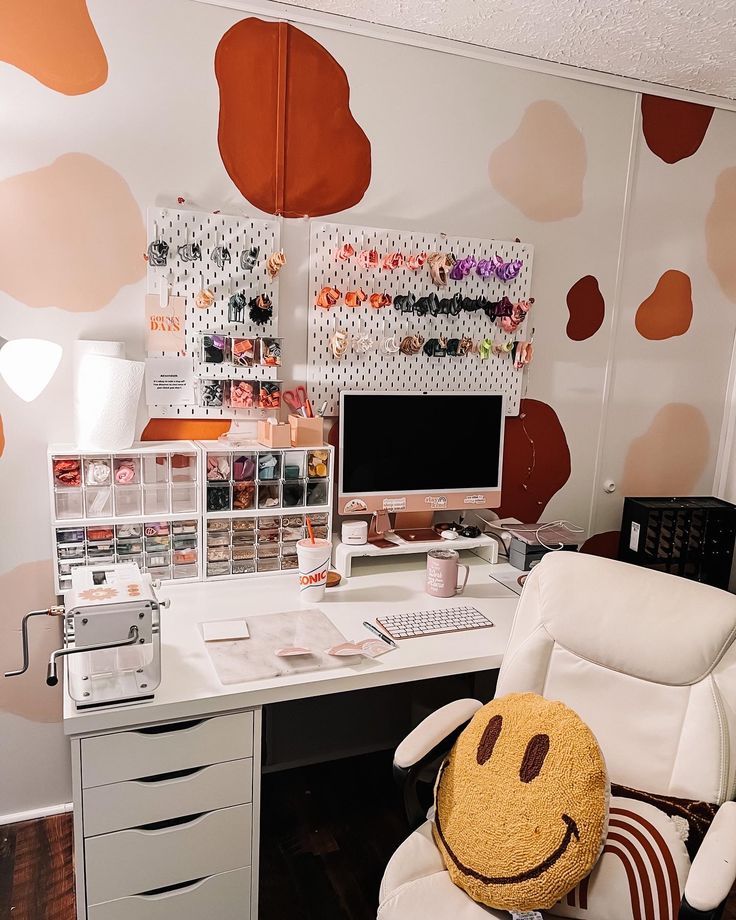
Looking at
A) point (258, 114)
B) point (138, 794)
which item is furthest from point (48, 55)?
point (138, 794)

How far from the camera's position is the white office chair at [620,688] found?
1.37 m

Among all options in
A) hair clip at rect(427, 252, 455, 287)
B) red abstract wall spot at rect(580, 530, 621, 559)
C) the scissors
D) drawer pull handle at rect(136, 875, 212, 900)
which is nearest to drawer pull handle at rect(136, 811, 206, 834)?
drawer pull handle at rect(136, 875, 212, 900)

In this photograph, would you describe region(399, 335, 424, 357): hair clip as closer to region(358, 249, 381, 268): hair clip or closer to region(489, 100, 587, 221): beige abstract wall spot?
region(358, 249, 381, 268): hair clip

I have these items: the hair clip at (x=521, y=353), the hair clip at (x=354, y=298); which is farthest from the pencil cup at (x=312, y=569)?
the hair clip at (x=521, y=353)

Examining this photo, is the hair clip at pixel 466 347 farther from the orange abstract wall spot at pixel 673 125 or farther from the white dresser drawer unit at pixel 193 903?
the white dresser drawer unit at pixel 193 903

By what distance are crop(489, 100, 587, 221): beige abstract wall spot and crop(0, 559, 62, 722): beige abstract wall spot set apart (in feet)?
6.43

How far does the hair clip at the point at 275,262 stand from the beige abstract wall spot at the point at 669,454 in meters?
1.59

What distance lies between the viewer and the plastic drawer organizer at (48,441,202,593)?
1886mm

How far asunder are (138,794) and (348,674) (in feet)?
1.66

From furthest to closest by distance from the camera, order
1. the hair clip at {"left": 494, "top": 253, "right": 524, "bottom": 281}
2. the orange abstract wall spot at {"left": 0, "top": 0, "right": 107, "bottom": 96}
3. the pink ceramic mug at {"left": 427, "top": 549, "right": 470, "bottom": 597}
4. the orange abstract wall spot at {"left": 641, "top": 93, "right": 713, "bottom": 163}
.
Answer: the orange abstract wall spot at {"left": 641, "top": 93, "right": 713, "bottom": 163}
the hair clip at {"left": 494, "top": 253, "right": 524, "bottom": 281}
the pink ceramic mug at {"left": 427, "top": 549, "right": 470, "bottom": 597}
the orange abstract wall spot at {"left": 0, "top": 0, "right": 107, "bottom": 96}

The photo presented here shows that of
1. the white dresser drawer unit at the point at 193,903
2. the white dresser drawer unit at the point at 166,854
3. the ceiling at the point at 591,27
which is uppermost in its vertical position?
the ceiling at the point at 591,27

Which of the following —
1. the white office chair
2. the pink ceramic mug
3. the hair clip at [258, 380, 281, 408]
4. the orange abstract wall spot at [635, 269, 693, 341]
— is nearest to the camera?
the white office chair

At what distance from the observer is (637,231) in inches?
104

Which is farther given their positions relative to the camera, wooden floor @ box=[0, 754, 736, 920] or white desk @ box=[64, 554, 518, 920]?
wooden floor @ box=[0, 754, 736, 920]
